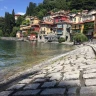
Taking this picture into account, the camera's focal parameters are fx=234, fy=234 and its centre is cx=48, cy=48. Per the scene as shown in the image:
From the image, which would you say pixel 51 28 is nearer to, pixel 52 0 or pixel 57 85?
pixel 52 0

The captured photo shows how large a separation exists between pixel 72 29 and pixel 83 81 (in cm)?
8343

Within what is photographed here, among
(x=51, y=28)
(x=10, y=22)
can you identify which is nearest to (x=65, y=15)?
(x=51, y=28)

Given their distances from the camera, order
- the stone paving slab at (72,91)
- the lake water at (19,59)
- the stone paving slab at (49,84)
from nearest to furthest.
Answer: the stone paving slab at (72,91)
the stone paving slab at (49,84)
the lake water at (19,59)

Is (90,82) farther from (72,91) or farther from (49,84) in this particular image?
(49,84)

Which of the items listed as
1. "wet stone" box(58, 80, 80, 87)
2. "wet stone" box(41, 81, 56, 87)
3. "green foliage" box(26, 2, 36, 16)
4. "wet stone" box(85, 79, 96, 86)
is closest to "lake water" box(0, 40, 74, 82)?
"wet stone" box(41, 81, 56, 87)

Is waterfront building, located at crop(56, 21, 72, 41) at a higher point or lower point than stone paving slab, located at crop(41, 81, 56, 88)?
higher

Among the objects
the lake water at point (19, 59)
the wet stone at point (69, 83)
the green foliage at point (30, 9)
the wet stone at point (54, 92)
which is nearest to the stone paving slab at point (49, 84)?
the wet stone at point (69, 83)

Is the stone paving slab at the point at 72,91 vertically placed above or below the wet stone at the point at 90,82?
below

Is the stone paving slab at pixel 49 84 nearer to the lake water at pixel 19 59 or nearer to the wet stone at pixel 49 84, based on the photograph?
the wet stone at pixel 49 84

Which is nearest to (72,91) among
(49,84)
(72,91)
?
(72,91)

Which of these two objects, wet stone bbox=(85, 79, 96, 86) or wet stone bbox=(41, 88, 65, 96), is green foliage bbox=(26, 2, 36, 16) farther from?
wet stone bbox=(41, 88, 65, 96)

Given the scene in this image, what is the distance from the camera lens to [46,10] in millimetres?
131125

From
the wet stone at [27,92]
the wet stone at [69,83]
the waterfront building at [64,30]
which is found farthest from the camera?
the waterfront building at [64,30]

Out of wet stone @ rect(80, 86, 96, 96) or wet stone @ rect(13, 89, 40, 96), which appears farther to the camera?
wet stone @ rect(13, 89, 40, 96)
